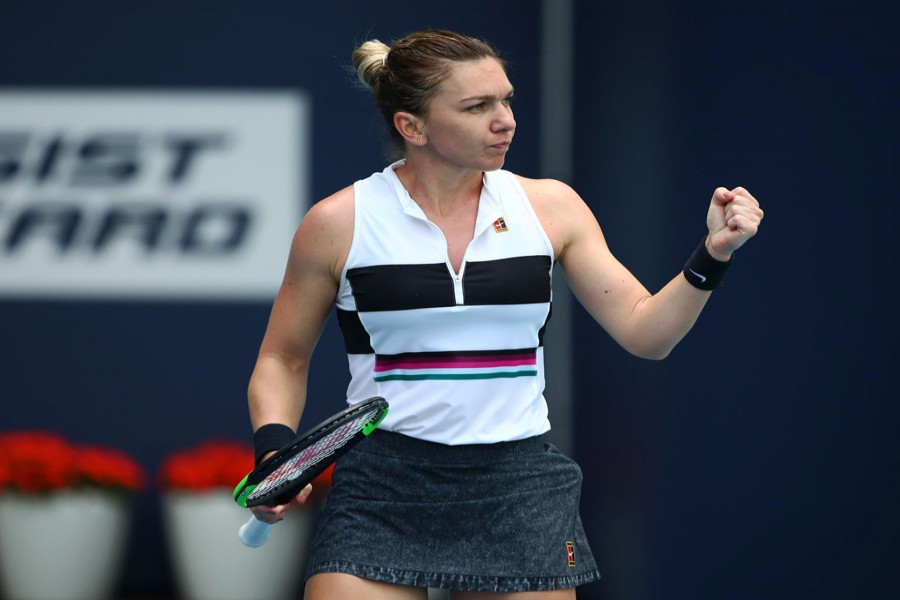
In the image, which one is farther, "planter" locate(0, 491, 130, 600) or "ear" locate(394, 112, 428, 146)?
"planter" locate(0, 491, 130, 600)

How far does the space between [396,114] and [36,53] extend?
346 centimetres

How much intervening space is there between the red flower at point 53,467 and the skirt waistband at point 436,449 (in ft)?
9.60

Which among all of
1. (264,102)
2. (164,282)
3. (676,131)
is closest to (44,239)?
(164,282)

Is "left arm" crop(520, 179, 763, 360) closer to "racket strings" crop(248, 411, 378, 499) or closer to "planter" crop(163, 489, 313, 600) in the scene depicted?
"racket strings" crop(248, 411, 378, 499)

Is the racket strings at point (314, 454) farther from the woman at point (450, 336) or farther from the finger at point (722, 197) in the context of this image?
the finger at point (722, 197)

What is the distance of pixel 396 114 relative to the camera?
9.64 feet

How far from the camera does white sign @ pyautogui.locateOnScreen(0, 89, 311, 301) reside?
595cm

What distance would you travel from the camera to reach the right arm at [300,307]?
288cm

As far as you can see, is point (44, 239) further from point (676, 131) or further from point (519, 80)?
point (676, 131)

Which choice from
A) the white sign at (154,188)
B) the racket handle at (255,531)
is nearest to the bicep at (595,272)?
the racket handle at (255,531)

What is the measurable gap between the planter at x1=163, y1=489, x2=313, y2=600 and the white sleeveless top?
8.78 ft

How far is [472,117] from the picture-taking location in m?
2.85

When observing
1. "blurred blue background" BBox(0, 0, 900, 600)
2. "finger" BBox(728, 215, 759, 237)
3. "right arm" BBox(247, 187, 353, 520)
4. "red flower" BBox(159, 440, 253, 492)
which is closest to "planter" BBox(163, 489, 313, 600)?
"red flower" BBox(159, 440, 253, 492)

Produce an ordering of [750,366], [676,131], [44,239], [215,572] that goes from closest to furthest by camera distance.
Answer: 1. [750,366]
2. [676,131]
3. [215,572]
4. [44,239]
